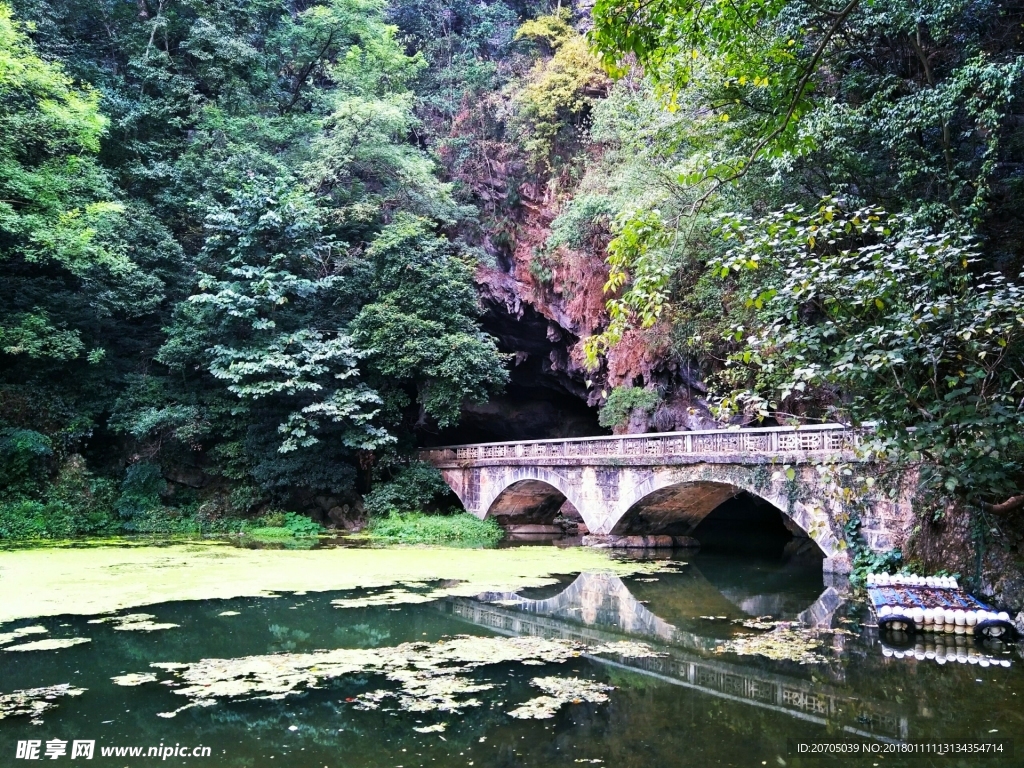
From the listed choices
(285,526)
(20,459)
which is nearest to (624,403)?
(285,526)

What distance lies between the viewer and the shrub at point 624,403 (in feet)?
63.7

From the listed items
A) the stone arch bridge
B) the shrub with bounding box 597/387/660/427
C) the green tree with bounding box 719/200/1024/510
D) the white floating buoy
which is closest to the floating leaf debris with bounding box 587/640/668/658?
the stone arch bridge

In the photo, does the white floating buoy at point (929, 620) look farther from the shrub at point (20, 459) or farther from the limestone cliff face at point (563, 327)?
the shrub at point (20, 459)

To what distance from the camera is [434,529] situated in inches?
778

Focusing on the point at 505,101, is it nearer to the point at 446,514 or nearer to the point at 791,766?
the point at 446,514

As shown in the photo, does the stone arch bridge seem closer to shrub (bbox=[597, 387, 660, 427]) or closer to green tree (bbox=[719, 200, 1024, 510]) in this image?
green tree (bbox=[719, 200, 1024, 510])

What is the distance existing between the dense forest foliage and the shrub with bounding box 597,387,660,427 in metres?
0.08

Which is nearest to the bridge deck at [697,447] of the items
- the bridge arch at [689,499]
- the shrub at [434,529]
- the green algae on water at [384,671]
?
the bridge arch at [689,499]

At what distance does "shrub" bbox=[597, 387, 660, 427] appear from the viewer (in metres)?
19.4

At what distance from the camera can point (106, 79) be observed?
76.2 ft

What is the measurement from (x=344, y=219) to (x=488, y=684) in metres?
20.1

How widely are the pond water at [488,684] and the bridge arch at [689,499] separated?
3384 millimetres

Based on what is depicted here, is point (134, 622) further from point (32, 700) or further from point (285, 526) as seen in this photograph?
point (285, 526)

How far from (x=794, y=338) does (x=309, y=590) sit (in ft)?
25.8
